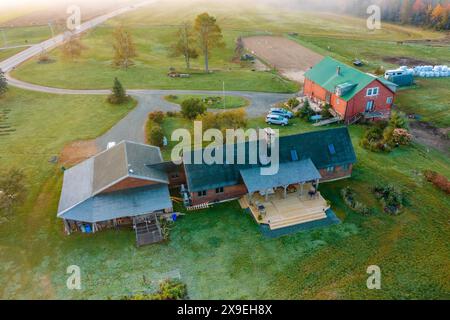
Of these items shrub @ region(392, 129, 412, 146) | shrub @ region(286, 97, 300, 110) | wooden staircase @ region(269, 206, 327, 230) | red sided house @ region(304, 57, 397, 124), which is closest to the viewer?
wooden staircase @ region(269, 206, 327, 230)

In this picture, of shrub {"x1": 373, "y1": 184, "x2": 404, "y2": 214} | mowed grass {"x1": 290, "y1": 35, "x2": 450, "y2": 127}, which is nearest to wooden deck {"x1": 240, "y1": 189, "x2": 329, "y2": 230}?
shrub {"x1": 373, "y1": 184, "x2": 404, "y2": 214}

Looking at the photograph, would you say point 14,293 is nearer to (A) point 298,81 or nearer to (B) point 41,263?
(B) point 41,263

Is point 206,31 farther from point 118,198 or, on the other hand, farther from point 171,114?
point 118,198

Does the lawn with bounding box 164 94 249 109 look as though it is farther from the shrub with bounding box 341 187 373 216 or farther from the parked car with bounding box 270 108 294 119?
the shrub with bounding box 341 187 373 216

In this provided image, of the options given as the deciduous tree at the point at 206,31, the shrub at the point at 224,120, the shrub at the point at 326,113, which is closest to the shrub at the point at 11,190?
the shrub at the point at 224,120

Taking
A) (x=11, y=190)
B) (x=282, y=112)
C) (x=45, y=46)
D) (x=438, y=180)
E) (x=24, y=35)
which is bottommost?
(x=438, y=180)

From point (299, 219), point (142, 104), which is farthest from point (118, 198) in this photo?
point (142, 104)
